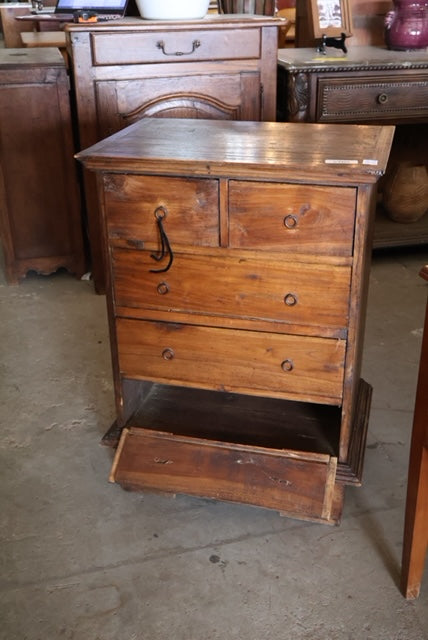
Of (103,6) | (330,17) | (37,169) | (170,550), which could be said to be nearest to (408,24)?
(330,17)

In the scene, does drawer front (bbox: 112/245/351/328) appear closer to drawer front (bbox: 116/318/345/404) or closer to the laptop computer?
drawer front (bbox: 116/318/345/404)

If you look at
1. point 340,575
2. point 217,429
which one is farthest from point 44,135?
point 340,575

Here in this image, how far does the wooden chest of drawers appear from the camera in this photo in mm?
1623

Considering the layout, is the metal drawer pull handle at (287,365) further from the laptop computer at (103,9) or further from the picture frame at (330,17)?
the picture frame at (330,17)

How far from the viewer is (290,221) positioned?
1.63m

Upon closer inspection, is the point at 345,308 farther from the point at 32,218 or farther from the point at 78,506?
the point at 32,218

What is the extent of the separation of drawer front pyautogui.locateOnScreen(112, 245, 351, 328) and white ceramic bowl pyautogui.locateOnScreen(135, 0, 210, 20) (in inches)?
55.5

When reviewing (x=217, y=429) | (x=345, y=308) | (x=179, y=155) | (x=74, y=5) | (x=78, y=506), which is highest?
(x=74, y=5)

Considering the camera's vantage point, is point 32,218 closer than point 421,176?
Yes

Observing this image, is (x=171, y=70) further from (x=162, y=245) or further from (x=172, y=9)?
(x=162, y=245)

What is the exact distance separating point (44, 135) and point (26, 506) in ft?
5.72

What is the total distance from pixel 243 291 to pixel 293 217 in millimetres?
230

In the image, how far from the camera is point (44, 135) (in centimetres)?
304

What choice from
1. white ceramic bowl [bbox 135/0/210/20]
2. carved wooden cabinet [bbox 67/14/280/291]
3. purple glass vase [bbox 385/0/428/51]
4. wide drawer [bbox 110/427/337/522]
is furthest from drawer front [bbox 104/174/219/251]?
purple glass vase [bbox 385/0/428/51]
